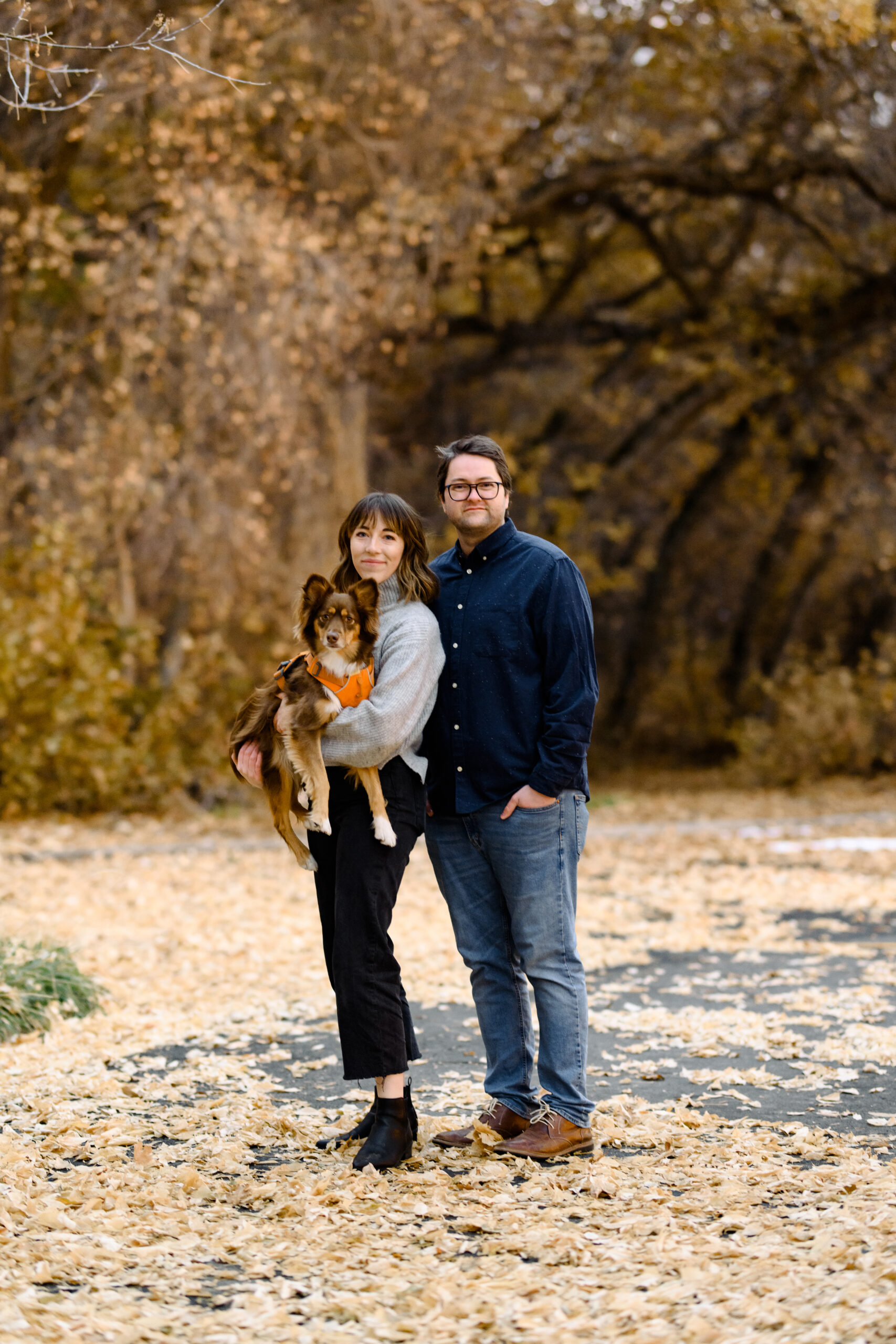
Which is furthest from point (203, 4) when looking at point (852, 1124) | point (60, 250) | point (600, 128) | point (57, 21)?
point (852, 1124)

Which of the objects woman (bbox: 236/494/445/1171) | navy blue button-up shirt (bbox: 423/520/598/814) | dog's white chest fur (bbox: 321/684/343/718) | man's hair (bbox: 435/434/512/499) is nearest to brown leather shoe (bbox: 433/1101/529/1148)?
woman (bbox: 236/494/445/1171)

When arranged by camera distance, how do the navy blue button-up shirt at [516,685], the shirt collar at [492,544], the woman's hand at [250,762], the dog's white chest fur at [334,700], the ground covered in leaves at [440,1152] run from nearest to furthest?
the ground covered in leaves at [440,1152] < the dog's white chest fur at [334,700] < the navy blue button-up shirt at [516,685] < the woman's hand at [250,762] < the shirt collar at [492,544]

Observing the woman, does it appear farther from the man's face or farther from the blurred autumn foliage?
the blurred autumn foliage

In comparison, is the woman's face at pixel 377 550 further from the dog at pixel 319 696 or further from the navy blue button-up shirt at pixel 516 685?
the navy blue button-up shirt at pixel 516 685

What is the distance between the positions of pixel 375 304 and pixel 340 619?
29.8 feet

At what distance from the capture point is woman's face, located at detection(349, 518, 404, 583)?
3986mm

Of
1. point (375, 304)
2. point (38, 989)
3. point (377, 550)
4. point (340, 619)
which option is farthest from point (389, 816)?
point (375, 304)

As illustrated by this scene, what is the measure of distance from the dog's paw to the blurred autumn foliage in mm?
6423

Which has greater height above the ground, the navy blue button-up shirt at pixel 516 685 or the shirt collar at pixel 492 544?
the shirt collar at pixel 492 544

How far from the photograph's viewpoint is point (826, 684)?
15.7m

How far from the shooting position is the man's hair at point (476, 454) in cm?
410

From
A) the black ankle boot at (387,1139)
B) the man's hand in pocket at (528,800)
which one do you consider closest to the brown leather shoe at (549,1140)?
the black ankle boot at (387,1139)

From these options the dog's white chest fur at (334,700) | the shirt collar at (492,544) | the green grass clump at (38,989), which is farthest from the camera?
the green grass clump at (38,989)

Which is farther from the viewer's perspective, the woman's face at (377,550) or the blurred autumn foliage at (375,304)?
the blurred autumn foliage at (375,304)
